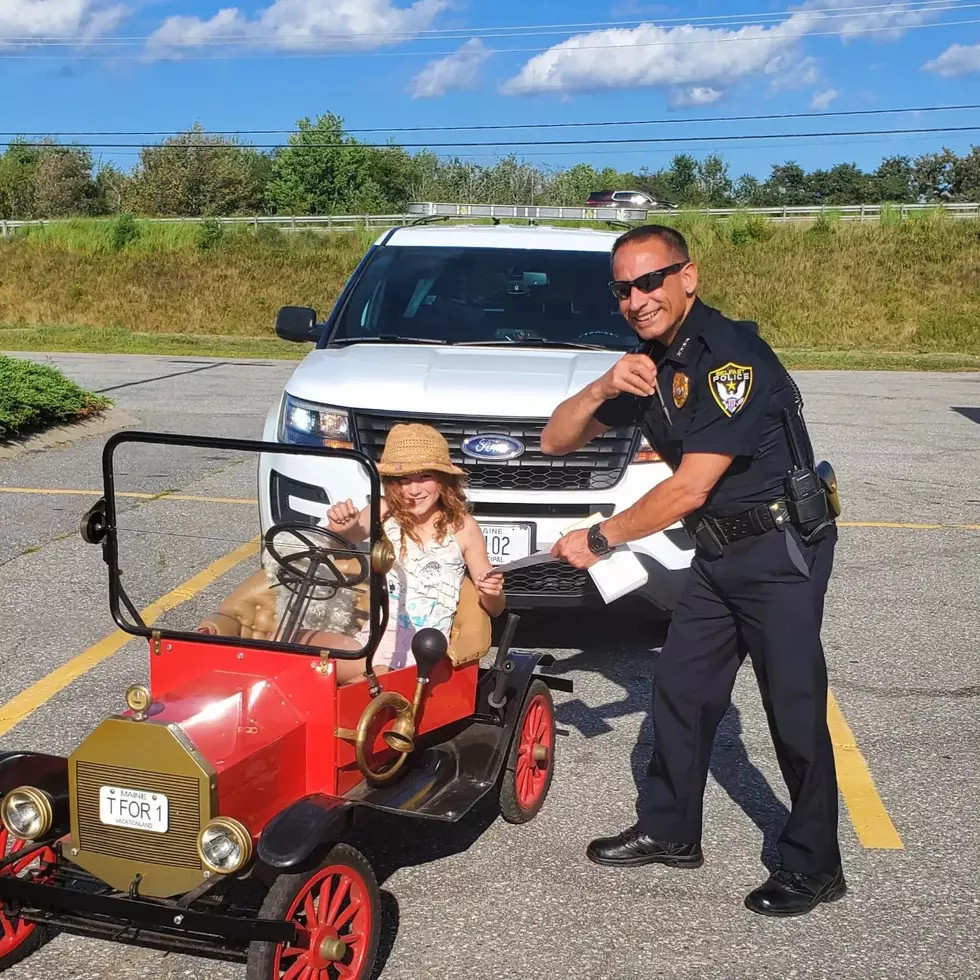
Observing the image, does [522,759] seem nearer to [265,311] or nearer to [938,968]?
[938,968]

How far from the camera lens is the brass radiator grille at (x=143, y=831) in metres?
2.69

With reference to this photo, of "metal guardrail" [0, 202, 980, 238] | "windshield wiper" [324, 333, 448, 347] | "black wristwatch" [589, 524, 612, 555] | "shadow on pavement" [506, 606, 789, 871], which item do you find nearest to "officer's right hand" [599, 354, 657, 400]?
"black wristwatch" [589, 524, 612, 555]

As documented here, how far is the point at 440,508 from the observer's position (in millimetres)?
3775

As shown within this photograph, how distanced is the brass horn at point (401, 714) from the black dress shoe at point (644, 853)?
0.82m

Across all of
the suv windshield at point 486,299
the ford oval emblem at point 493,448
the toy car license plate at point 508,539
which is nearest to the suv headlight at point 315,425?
the ford oval emblem at point 493,448

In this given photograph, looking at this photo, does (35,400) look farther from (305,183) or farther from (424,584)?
(305,183)

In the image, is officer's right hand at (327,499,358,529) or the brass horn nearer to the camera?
the brass horn

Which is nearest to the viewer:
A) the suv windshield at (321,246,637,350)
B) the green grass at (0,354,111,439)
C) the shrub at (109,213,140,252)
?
the suv windshield at (321,246,637,350)

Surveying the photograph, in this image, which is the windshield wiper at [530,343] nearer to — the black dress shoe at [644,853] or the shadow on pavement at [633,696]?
the shadow on pavement at [633,696]

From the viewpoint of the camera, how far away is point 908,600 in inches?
263

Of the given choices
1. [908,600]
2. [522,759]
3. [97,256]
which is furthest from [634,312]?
[97,256]

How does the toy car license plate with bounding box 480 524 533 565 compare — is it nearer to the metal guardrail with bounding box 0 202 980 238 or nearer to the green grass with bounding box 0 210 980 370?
the metal guardrail with bounding box 0 202 980 238

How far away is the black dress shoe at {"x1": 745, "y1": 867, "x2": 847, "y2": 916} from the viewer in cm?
344

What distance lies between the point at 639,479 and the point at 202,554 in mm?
3037
